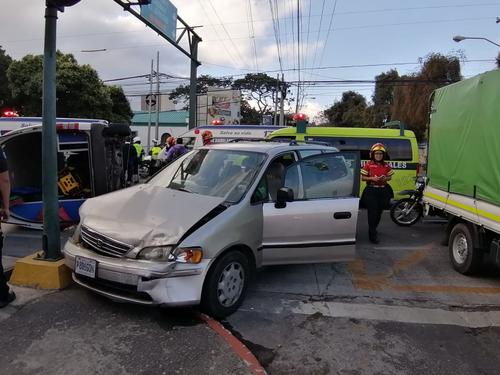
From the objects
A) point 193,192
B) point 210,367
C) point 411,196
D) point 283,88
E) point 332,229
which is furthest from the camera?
point 283,88

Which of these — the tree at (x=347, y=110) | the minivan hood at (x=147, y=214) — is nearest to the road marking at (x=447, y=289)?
the minivan hood at (x=147, y=214)

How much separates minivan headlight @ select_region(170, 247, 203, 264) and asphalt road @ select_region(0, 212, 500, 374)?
0.62m

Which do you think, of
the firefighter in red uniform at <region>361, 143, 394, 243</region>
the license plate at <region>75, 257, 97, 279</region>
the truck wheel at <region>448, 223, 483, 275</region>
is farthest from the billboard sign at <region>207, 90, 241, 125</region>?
the license plate at <region>75, 257, 97, 279</region>

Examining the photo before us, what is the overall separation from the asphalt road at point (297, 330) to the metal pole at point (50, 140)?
690 mm

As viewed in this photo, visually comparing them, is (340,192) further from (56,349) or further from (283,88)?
(283,88)

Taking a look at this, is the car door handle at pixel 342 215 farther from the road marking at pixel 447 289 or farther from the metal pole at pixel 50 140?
the metal pole at pixel 50 140

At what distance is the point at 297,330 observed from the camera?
14.5 ft

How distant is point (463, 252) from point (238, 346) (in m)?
3.99

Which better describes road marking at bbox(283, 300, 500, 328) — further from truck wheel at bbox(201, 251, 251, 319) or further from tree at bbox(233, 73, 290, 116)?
tree at bbox(233, 73, 290, 116)

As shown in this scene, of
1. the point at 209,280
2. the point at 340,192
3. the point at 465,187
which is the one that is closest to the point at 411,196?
the point at 465,187

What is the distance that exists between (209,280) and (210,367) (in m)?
0.91

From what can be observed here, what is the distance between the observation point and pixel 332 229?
5.45 meters

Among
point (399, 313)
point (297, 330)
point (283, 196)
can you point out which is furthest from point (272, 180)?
point (399, 313)

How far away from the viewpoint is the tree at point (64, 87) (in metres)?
26.7
